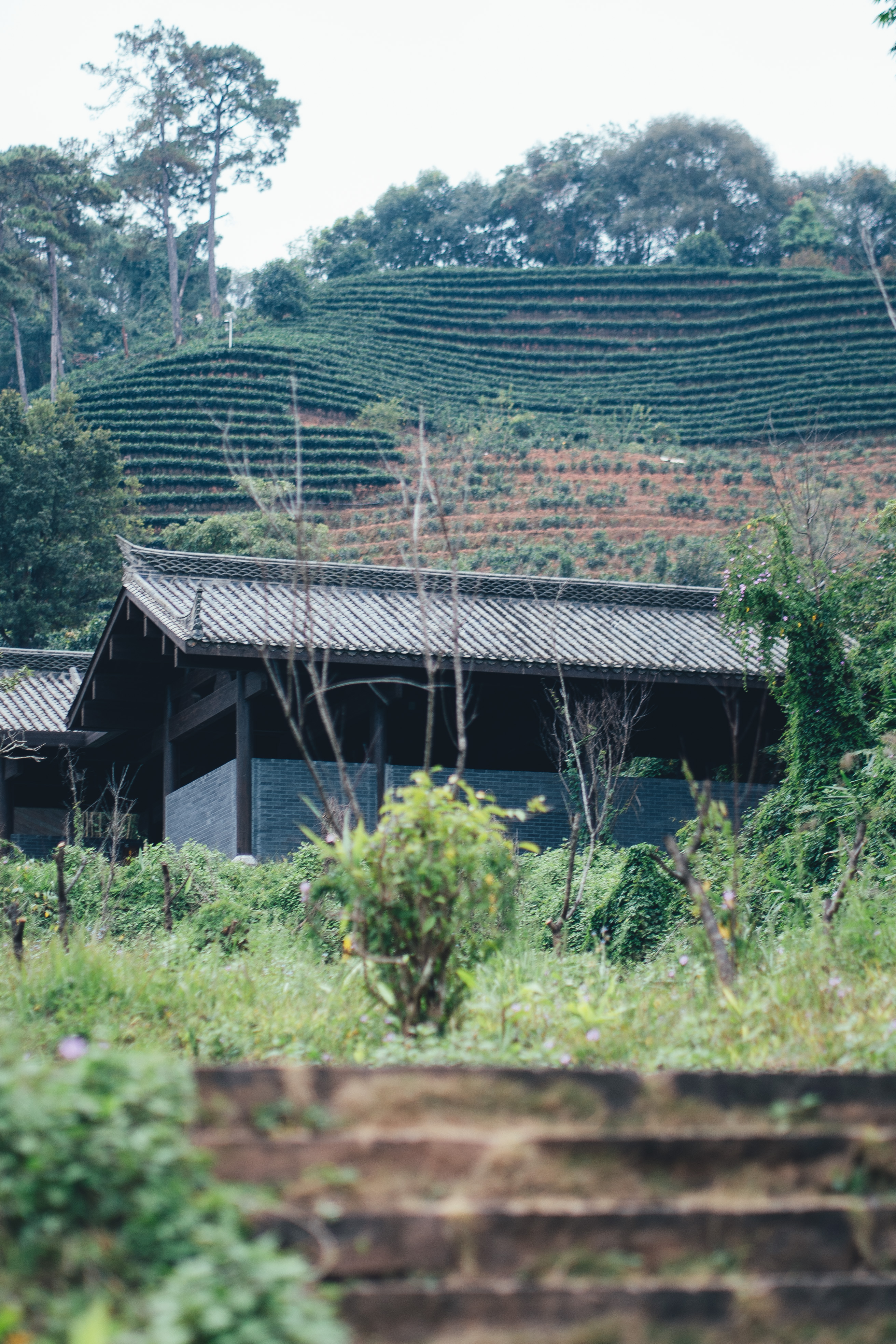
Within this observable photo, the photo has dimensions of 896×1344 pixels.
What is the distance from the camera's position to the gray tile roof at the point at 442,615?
13.1m

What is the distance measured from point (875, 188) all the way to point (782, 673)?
61626 millimetres

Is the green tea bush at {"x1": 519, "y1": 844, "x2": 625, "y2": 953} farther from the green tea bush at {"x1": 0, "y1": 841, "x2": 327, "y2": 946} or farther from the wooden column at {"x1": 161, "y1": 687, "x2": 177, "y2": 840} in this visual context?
the wooden column at {"x1": 161, "y1": 687, "x2": 177, "y2": 840}

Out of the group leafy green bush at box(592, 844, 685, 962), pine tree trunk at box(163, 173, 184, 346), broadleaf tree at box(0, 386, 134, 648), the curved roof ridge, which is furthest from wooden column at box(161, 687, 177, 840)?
pine tree trunk at box(163, 173, 184, 346)

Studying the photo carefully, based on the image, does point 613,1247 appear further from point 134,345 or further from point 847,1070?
point 134,345

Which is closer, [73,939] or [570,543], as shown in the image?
[73,939]

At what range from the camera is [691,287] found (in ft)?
201

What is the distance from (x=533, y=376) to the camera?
55.4 m

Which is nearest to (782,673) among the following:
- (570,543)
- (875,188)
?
(570,543)

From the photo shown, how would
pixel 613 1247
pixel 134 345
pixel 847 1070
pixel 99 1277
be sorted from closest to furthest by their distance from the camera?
pixel 99 1277, pixel 613 1247, pixel 847 1070, pixel 134 345

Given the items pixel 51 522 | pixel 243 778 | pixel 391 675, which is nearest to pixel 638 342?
pixel 51 522

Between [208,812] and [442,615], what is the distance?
346 centimetres

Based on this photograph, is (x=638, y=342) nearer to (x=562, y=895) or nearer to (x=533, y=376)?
(x=533, y=376)

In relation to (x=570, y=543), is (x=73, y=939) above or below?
below

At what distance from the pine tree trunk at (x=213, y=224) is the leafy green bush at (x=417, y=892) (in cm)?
5345
